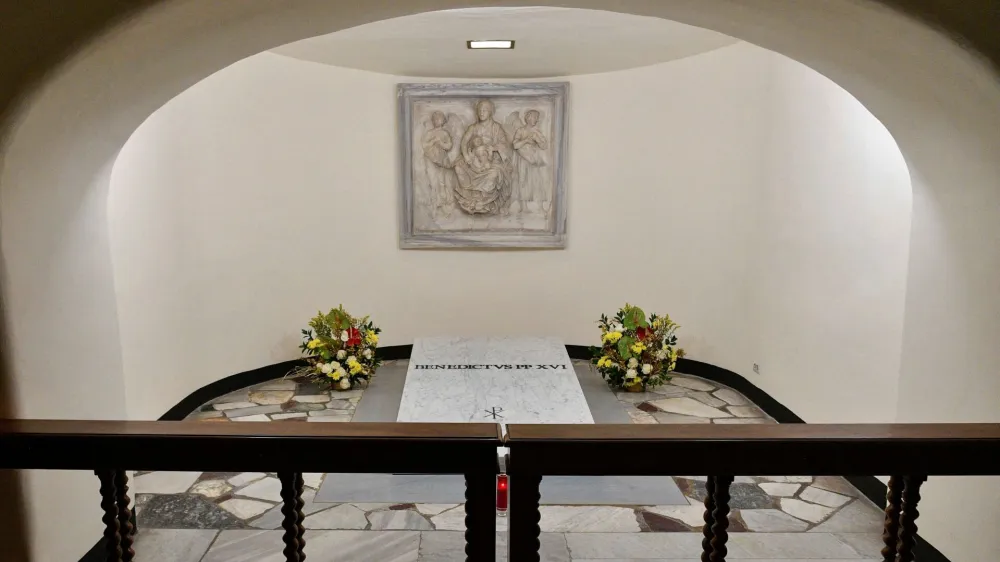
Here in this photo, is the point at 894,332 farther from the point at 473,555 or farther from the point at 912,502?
the point at 473,555

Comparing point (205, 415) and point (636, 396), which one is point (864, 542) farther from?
point (205, 415)

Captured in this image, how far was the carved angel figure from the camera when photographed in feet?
23.2

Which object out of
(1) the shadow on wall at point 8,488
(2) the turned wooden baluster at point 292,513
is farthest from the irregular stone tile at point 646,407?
(1) the shadow on wall at point 8,488

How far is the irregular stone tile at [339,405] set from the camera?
5809 millimetres

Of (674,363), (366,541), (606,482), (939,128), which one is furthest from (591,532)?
(674,363)

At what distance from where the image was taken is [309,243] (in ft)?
22.5

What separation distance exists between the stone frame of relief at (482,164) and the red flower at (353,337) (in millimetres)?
1249

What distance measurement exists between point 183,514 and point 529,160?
4.65 metres

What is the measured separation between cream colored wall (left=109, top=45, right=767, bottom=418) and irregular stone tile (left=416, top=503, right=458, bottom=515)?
8.34 feet

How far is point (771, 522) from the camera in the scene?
3.86m

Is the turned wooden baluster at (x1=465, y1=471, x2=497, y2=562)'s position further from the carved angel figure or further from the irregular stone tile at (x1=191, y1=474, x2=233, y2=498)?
the carved angel figure

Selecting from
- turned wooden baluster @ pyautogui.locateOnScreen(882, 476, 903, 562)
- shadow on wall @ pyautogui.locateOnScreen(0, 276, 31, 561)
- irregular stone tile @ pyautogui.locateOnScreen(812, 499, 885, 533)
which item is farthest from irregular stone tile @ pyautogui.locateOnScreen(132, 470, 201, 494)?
turned wooden baluster @ pyautogui.locateOnScreen(882, 476, 903, 562)

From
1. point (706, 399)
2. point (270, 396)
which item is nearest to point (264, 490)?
point (270, 396)

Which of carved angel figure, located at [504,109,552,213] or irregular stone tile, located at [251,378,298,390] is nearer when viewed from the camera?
irregular stone tile, located at [251,378,298,390]
